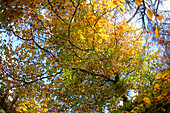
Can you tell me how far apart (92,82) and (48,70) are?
2671 millimetres

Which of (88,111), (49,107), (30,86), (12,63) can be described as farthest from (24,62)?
(88,111)

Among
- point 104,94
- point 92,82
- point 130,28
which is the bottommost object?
point 104,94

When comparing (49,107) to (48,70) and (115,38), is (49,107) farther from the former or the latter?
(115,38)

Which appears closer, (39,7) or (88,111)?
(39,7)

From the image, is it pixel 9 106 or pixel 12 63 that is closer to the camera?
pixel 9 106

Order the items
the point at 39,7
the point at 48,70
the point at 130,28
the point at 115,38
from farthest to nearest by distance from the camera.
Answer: the point at 130,28
the point at 115,38
the point at 48,70
the point at 39,7

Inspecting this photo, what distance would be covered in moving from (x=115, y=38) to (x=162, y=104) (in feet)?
23.9

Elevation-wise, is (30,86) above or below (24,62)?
below

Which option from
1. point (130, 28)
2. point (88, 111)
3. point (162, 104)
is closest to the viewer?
point (162, 104)

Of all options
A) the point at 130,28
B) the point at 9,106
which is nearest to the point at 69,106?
the point at 9,106

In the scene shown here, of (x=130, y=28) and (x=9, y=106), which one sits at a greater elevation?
(x=130, y=28)

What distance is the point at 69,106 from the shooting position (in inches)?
320

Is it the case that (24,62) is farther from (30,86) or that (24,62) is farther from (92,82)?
(92,82)

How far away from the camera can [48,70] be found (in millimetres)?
7551
